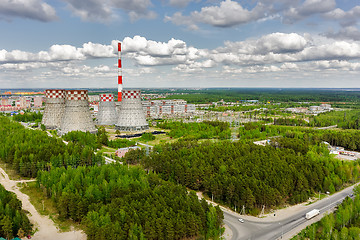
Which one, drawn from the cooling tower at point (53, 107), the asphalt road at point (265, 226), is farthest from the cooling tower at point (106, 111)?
the asphalt road at point (265, 226)

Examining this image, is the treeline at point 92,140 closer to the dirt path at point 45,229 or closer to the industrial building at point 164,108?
the dirt path at point 45,229

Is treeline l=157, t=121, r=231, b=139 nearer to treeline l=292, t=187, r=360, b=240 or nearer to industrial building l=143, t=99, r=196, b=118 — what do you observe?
industrial building l=143, t=99, r=196, b=118

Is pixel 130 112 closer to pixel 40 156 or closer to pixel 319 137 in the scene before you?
pixel 40 156

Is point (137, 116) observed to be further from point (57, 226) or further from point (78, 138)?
point (57, 226)

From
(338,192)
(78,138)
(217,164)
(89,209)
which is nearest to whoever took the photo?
(89,209)

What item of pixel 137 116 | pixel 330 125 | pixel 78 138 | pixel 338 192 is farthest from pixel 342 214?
pixel 330 125

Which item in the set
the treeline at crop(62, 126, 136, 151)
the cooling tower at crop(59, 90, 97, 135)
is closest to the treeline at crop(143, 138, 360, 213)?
the treeline at crop(62, 126, 136, 151)

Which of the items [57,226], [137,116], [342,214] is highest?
[137,116]
